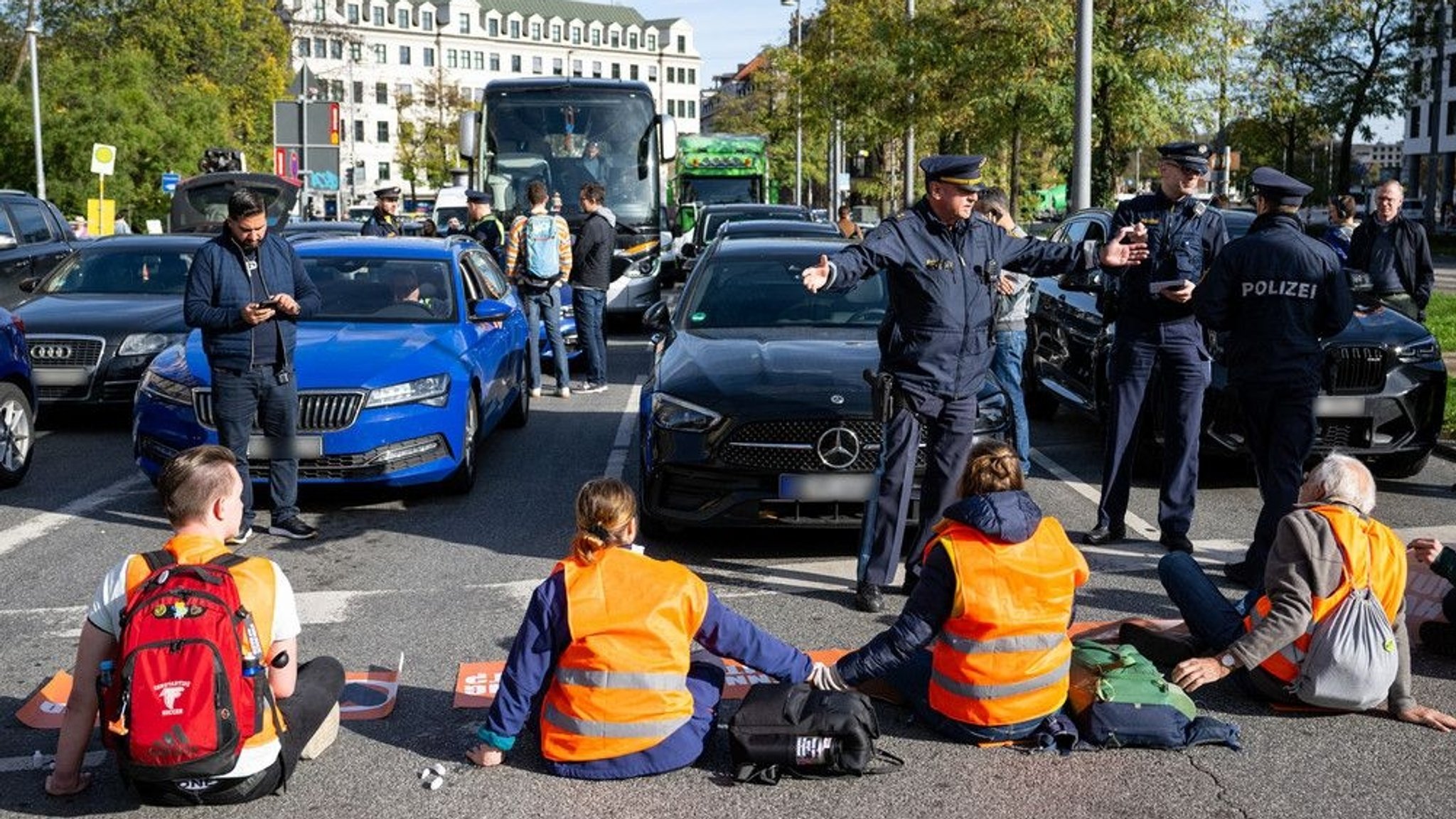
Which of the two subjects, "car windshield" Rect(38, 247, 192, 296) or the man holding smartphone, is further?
"car windshield" Rect(38, 247, 192, 296)

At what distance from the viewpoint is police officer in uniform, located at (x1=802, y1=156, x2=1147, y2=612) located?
251 inches

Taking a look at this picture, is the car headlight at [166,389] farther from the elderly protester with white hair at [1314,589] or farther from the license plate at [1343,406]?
the license plate at [1343,406]

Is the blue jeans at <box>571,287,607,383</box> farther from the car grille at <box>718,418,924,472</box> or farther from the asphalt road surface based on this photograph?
the car grille at <box>718,418,924,472</box>

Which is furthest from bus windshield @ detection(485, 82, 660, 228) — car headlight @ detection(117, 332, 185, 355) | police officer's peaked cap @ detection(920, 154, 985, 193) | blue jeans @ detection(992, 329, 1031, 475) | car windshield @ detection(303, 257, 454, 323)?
police officer's peaked cap @ detection(920, 154, 985, 193)

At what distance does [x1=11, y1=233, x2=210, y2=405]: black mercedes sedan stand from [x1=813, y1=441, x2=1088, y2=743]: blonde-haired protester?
8.64m

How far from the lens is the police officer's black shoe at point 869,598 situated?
656cm

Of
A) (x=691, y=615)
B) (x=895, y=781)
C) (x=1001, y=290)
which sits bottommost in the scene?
(x=895, y=781)

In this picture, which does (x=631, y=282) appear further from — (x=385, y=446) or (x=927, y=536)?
(x=927, y=536)

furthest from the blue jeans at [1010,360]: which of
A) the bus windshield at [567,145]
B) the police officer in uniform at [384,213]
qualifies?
the bus windshield at [567,145]

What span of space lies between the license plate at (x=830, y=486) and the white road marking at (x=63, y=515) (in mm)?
4106

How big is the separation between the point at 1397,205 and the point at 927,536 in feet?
22.3

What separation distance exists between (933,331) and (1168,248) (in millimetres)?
1766

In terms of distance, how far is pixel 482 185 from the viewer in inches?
888

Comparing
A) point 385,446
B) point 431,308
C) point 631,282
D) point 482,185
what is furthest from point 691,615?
point 482,185
